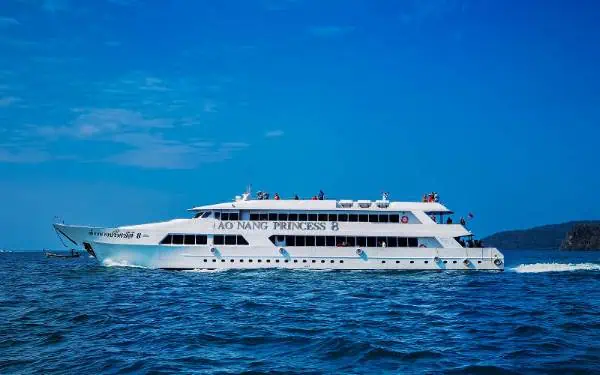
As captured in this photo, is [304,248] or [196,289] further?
[304,248]

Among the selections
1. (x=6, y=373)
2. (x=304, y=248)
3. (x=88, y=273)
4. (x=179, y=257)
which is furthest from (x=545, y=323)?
(x=88, y=273)

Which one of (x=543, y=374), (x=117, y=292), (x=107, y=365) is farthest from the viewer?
(x=117, y=292)

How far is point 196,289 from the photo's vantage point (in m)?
23.3

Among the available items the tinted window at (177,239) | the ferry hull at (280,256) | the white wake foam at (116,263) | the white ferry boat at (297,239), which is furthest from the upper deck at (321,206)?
the white wake foam at (116,263)

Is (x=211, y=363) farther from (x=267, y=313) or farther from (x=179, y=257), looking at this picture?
(x=179, y=257)

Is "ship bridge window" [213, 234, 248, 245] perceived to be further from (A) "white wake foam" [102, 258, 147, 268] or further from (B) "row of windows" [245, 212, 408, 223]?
(A) "white wake foam" [102, 258, 147, 268]

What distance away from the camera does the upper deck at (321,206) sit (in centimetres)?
3331

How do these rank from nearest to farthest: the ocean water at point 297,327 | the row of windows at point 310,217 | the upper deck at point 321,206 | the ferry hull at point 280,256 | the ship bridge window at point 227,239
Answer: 1. the ocean water at point 297,327
2. the ferry hull at point 280,256
3. the ship bridge window at point 227,239
4. the upper deck at point 321,206
5. the row of windows at point 310,217

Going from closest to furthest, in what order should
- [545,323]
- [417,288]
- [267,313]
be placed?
1. [545,323]
2. [267,313]
3. [417,288]

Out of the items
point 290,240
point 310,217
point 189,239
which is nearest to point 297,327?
point 290,240

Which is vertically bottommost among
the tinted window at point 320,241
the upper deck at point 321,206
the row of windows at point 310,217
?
the tinted window at point 320,241

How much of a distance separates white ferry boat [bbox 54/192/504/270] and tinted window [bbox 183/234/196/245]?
0.06 meters

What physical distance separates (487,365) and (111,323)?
10156 mm

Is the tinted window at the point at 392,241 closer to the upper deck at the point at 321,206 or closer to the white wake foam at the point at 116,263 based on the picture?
the upper deck at the point at 321,206
